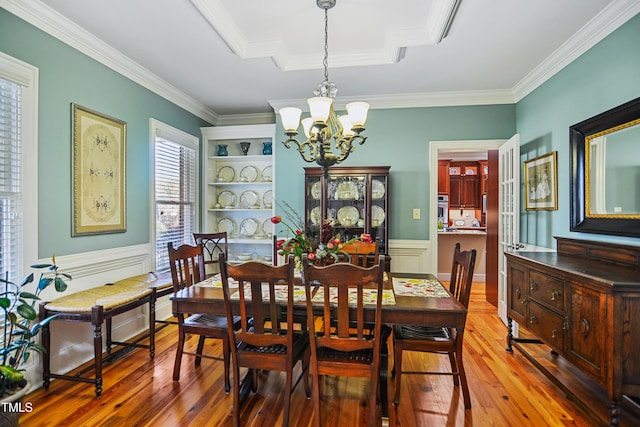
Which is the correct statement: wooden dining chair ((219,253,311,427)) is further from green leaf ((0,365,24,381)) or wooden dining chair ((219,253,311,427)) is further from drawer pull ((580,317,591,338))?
drawer pull ((580,317,591,338))

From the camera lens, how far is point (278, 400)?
2.23 m

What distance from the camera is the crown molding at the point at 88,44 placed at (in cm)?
228

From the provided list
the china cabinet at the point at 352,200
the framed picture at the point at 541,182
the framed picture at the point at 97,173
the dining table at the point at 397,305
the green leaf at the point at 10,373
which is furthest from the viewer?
the china cabinet at the point at 352,200

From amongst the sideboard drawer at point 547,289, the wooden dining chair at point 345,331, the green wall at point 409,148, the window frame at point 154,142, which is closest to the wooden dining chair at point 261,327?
the wooden dining chair at point 345,331

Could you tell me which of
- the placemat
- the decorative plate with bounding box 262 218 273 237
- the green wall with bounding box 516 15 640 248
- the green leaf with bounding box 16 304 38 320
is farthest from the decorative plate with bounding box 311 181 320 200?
the green leaf with bounding box 16 304 38 320

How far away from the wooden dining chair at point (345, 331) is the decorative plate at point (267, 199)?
291 cm

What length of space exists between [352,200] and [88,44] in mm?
2930

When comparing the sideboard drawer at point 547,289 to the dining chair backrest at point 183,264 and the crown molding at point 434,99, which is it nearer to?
the crown molding at point 434,99

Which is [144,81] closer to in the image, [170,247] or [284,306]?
[170,247]

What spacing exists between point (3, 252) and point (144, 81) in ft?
6.81

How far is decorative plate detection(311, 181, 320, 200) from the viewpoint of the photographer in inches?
164

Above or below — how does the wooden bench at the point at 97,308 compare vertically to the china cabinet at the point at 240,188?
below

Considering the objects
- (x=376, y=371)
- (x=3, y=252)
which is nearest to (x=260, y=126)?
(x=3, y=252)

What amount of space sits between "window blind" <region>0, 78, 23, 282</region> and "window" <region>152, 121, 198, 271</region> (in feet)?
4.67
